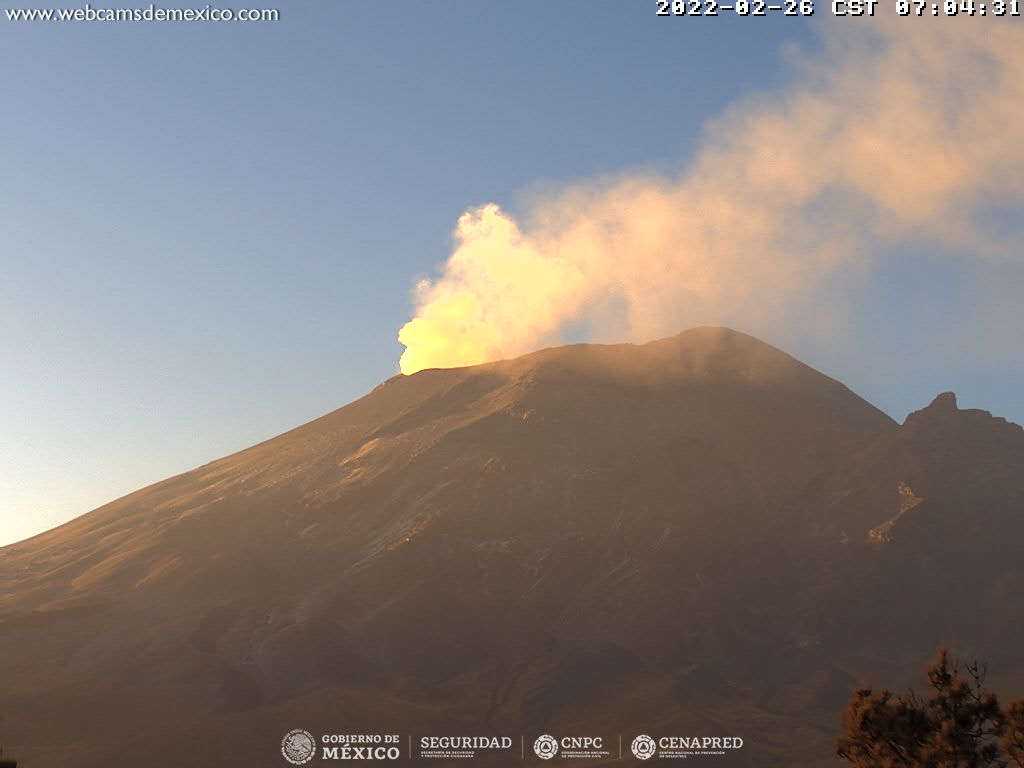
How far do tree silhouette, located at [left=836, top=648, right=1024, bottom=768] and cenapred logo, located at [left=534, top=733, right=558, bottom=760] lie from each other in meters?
76.2

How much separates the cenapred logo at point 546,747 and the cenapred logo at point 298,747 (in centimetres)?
2339

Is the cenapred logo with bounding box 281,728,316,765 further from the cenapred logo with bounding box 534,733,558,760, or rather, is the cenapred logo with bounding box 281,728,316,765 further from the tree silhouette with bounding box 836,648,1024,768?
the tree silhouette with bounding box 836,648,1024,768

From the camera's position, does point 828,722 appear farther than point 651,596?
No

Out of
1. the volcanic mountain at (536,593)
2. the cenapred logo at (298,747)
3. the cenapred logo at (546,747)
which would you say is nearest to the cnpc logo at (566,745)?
the cenapred logo at (546,747)

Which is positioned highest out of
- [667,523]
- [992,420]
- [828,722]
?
[992,420]

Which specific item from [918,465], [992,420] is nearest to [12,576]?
[918,465]

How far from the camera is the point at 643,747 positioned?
116 metres

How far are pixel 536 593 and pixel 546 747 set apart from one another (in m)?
41.3

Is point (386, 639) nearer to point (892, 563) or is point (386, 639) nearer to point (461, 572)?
point (461, 572)

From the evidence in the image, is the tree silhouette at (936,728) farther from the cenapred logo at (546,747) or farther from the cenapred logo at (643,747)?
the cenapred logo at (546,747)

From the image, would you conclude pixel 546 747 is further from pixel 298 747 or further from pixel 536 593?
pixel 536 593

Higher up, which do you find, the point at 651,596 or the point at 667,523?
the point at 667,523

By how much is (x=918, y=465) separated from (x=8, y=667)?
133 m

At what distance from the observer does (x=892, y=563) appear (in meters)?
159
